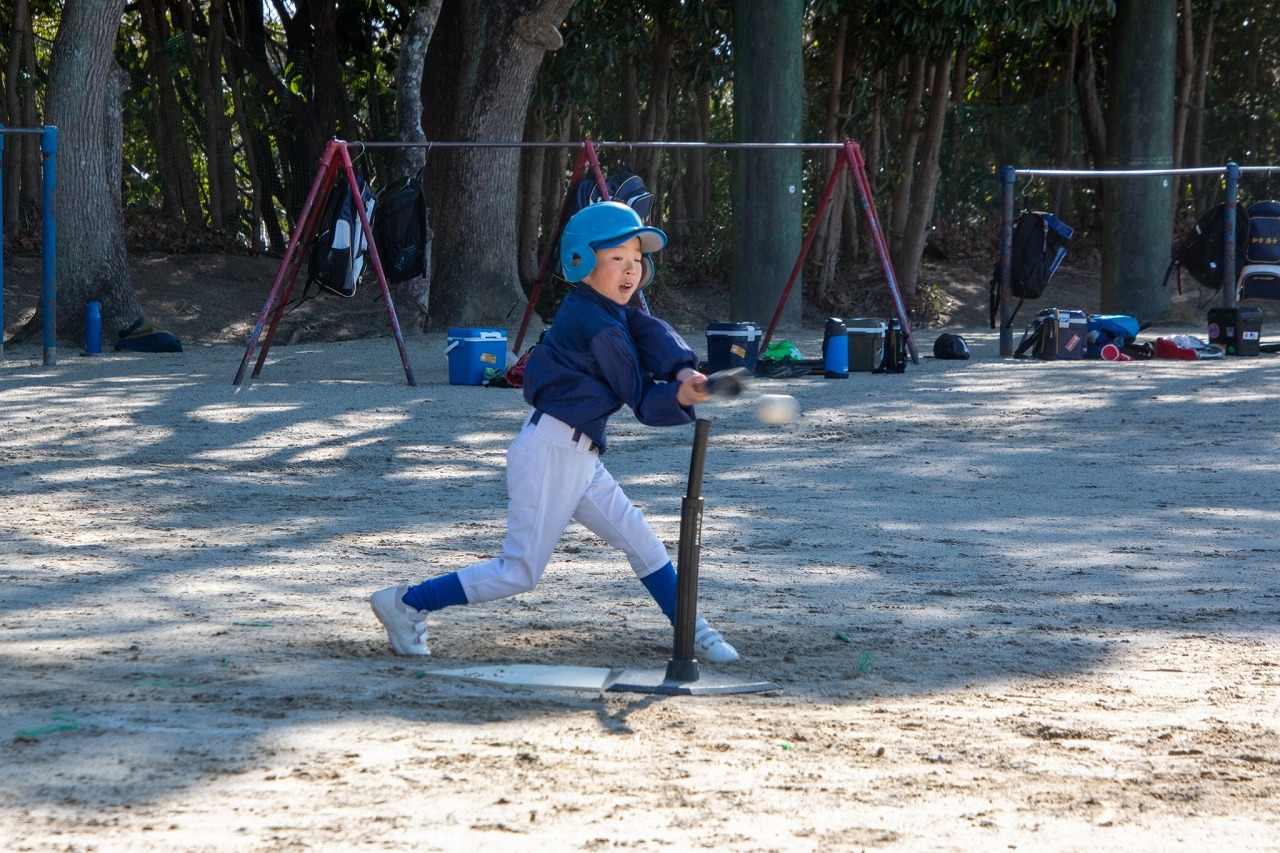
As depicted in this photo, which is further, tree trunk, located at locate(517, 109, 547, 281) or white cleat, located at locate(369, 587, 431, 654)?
tree trunk, located at locate(517, 109, 547, 281)

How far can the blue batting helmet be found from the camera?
13.5 ft

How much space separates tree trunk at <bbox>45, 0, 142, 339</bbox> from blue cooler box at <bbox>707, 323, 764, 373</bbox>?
5.87 m

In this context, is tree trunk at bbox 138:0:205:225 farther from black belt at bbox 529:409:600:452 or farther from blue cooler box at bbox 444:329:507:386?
black belt at bbox 529:409:600:452

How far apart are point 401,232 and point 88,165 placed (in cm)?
380

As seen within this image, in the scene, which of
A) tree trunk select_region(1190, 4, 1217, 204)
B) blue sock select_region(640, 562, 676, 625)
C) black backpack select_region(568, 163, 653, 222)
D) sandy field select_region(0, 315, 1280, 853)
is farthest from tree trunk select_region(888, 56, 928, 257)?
blue sock select_region(640, 562, 676, 625)

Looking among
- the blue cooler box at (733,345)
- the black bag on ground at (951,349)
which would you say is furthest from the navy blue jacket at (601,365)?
the black bag on ground at (951,349)

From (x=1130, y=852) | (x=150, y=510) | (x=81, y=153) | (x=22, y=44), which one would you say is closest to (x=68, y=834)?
(x=1130, y=852)

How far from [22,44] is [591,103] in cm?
768

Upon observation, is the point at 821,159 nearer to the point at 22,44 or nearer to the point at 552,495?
the point at 22,44

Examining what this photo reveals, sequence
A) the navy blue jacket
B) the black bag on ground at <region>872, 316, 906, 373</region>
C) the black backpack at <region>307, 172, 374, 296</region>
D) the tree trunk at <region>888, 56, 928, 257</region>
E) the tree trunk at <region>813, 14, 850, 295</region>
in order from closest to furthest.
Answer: the navy blue jacket → the black backpack at <region>307, 172, 374, 296</region> → the black bag on ground at <region>872, 316, 906, 373</region> → the tree trunk at <region>813, 14, 850, 295</region> → the tree trunk at <region>888, 56, 928, 257</region>

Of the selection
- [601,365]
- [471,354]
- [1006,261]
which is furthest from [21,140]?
[601,365]

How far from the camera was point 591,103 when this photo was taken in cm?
2177

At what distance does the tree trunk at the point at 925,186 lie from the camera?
63.6 feet

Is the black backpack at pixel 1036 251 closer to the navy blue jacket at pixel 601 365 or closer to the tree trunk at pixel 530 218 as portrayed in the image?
the tree trunk at pixel 530 218
